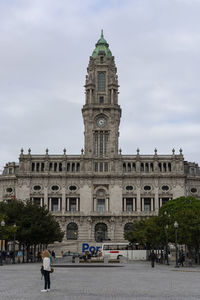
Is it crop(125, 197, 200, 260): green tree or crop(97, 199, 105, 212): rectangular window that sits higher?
crop(97, 199, 105, 212): rectangular window

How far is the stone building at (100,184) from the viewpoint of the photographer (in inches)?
4742

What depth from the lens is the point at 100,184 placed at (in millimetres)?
123062

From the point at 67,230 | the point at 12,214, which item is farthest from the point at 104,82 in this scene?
the point at 12,214

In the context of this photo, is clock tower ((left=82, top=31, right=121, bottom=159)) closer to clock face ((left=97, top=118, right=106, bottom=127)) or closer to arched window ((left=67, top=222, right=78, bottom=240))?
clock face ((left=97, top=118, right=106, bottom=127))

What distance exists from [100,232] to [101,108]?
35.2 metres

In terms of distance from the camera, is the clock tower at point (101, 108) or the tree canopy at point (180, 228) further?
the clock tower at point (101, 108)

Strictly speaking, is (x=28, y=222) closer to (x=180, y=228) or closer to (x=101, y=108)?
(x=180, y=228)

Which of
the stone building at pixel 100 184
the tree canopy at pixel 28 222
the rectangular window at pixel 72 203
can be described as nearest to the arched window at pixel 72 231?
the stone building at pixel 100 184

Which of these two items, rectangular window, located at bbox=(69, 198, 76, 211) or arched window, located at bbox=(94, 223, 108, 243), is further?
rectangular window, located at bbox=(69, 198, 76, 211)

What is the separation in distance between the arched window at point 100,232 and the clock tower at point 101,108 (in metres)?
19.1

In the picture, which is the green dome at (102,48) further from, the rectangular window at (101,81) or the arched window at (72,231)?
the arched window at (72,231)

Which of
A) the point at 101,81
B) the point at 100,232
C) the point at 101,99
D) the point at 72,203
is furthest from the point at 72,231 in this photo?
the point at 101,81

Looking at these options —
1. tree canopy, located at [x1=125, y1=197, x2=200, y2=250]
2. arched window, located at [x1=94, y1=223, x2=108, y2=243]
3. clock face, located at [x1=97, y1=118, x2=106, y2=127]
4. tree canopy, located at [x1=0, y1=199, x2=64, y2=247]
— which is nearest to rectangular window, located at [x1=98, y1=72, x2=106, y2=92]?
clock face, located at [x1=97, y1=118, x2=106, y2=127]

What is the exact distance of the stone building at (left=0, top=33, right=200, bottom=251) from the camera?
120m
